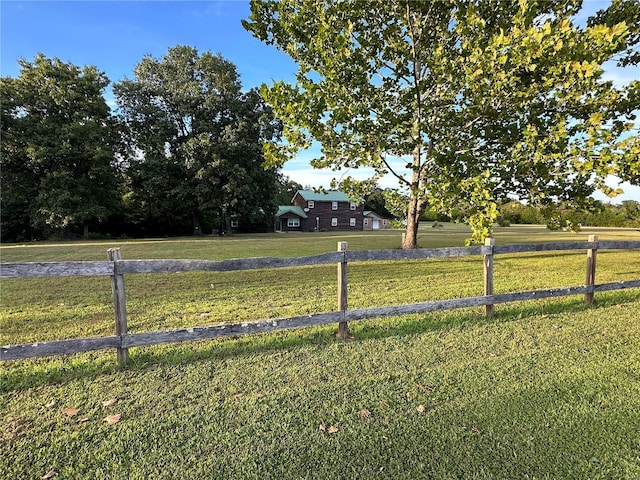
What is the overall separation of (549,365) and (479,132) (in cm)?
927

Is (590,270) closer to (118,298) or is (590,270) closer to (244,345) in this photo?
(244,345)

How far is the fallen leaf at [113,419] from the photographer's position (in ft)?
10.2

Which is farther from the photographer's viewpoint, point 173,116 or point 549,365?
point 173,116

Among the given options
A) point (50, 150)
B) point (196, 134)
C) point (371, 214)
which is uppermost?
point (196, 134)

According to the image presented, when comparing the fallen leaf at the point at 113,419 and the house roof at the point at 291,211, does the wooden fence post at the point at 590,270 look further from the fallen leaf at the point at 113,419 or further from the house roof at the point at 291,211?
the house roof at the point at 291,211

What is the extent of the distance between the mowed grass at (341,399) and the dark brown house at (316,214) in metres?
48.9

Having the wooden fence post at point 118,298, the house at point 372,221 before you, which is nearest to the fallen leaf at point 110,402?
the wooden fence post at point 118,298

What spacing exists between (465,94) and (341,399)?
9.82 metres

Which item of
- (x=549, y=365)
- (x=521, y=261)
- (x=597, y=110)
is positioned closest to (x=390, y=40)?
(x=597, y=110)

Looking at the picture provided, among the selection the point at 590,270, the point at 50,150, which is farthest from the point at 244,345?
the point at 50,150

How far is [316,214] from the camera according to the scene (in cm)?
5616

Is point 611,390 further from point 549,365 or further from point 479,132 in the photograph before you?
point 479,132

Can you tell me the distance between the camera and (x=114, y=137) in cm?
3453

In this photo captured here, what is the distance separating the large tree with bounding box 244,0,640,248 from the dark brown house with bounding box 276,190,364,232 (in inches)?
1658
